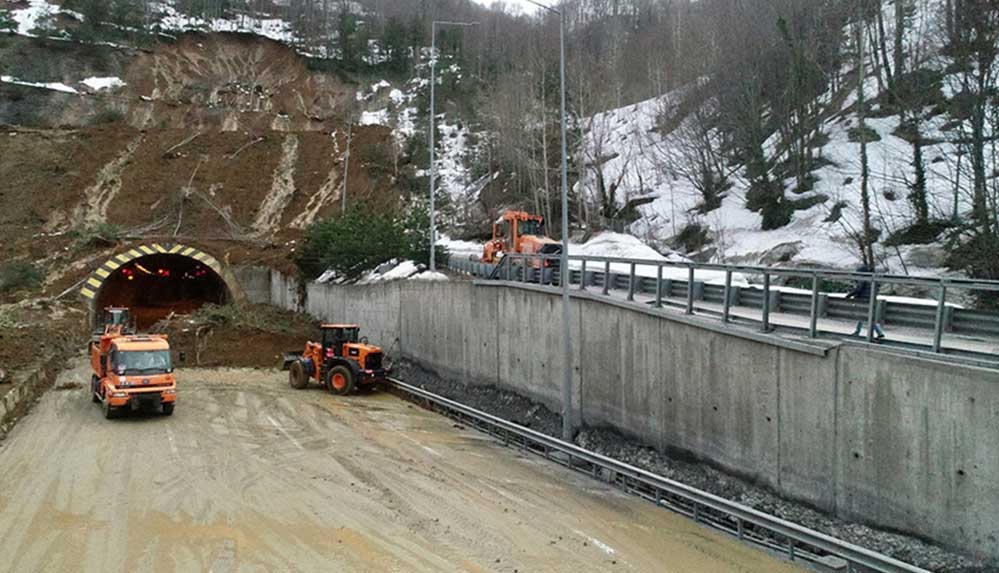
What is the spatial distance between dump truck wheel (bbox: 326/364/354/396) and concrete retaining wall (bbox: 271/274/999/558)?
6131mm

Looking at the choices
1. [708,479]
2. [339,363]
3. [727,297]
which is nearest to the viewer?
[708,479]

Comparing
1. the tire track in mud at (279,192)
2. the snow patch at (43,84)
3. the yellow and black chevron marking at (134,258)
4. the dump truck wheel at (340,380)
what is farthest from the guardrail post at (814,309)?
the snow patch at (43,84)

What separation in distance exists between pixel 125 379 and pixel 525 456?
38.0ft

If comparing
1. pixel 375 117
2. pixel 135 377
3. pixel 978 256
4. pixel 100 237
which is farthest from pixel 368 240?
pixel 375 117

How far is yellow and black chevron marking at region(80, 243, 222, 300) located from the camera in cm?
3862

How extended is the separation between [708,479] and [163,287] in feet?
158

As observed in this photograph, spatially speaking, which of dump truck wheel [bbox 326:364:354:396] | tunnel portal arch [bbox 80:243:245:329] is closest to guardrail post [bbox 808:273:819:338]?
dump truck wheel [bbox 326:364:354:396]

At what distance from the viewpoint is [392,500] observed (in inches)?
528

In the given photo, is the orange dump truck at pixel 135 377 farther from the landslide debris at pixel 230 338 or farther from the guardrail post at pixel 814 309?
the guardrail post at pixel 814 309

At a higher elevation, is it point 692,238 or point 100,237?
point 100,237

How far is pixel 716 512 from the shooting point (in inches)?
517

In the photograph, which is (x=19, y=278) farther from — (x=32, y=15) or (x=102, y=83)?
(x=32, y=15)

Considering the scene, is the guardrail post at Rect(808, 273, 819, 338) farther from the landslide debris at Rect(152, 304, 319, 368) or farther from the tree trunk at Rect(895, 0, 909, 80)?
the landslide debris at Rect(152, 304, 319, 368)

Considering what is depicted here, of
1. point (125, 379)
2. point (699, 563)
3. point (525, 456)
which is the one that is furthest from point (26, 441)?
point (699, 563)
